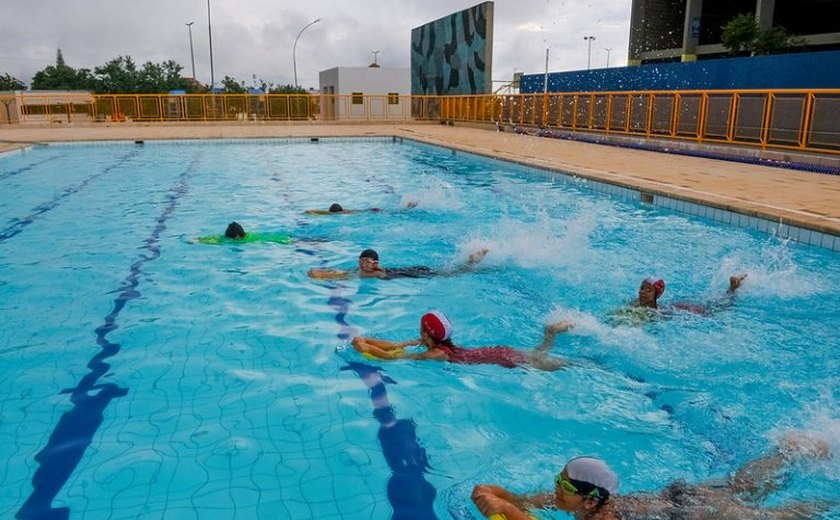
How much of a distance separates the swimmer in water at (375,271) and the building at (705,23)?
68.5ft

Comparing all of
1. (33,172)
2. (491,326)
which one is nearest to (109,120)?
(33,172)

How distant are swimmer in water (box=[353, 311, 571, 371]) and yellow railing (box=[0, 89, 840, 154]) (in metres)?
10.3

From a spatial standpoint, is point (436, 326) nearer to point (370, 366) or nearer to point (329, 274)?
point (370, 366)

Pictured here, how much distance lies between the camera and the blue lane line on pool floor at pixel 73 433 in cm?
292

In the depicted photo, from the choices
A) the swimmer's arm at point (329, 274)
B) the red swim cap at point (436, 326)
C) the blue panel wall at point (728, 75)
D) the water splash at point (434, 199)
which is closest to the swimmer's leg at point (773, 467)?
the red swim cap at point (436, 326)

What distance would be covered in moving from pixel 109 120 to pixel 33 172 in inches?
639

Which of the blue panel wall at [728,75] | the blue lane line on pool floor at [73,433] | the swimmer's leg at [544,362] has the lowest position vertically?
the blue lane line on pool floor at [73,433]

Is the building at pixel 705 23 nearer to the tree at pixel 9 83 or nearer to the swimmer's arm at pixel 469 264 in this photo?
the swimmer's arm at pixel 469 264

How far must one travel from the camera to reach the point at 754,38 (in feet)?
71.8

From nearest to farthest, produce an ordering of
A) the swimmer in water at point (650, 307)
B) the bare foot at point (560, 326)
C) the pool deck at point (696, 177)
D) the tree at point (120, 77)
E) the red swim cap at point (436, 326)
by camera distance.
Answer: the red swim cap at point (436, 326)
the bare foot at point (560, 326)
the swimmer in water at point (650, 307)
the pool deck at point (696, 177)
the tree at point (120, 77)

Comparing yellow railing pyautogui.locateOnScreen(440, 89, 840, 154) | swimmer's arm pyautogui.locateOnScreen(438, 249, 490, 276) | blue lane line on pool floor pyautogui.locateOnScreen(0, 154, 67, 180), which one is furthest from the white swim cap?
blue lane line on pool floor pyautogui.locateOnScreen(0, 154, 67, 180)

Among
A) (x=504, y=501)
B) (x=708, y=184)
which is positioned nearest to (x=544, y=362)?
(x=504, y=501)

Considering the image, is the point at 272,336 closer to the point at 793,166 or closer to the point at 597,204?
the point at 597,204

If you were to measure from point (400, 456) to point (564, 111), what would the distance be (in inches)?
745
